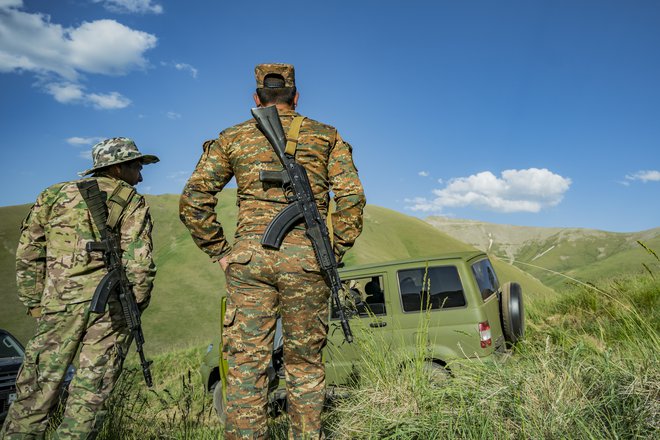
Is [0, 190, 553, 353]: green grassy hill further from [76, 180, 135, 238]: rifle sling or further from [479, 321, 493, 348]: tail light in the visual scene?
[76, 180, 135, 238]: rifle sling

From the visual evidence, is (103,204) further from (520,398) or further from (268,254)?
(520,398)

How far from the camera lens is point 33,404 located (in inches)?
103

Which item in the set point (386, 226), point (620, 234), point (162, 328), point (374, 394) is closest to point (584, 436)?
point (374, 394)

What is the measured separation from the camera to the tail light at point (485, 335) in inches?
181

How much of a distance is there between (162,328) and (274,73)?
26.8 metres

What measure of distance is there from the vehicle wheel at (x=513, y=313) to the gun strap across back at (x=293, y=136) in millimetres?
3461

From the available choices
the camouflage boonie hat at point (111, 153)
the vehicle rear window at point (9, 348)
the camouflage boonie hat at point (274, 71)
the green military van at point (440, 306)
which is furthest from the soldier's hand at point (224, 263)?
the vehicle rear window at point (9, 348)

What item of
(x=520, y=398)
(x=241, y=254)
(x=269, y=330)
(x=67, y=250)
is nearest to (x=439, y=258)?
(x=520, y=398)

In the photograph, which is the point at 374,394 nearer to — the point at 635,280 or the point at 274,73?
the point at 274,73

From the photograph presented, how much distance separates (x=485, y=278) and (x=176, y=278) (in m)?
31.5

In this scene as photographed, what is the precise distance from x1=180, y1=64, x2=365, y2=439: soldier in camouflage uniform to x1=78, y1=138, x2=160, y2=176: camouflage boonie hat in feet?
2.90

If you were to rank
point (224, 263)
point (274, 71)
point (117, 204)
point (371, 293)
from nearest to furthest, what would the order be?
1. point (224, 263)
2. point (274, 71)
3. point (117, 204)
4. point (371, 293)

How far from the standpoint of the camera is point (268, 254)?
7.82 feet

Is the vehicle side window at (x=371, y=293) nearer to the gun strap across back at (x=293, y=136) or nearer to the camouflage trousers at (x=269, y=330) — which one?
the camouflage trousers at (x=269, y=330)
